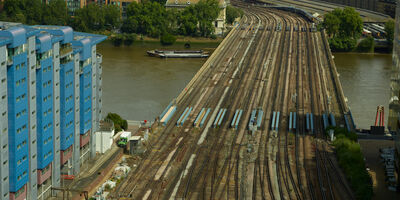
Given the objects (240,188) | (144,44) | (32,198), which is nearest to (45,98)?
(32,198)

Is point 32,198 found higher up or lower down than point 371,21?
lower down

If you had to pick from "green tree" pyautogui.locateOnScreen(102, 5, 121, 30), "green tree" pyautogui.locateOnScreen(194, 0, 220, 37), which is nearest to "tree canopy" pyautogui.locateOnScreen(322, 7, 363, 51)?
"green tree" pyautogui.locateOnScreen(194, 0, 220, 37)

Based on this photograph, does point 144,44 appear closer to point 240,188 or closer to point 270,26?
point 270,26

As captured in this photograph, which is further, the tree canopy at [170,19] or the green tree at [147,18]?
the tree canopy at [170,19]

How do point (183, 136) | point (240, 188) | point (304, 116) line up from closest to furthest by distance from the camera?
point (240, 188) → point (183, 136) → point (304, 116)

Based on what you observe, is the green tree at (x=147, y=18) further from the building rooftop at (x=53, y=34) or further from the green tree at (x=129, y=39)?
the building rooftop at (x=53, y=34)

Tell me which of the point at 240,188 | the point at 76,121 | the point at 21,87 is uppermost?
the point at 21,87

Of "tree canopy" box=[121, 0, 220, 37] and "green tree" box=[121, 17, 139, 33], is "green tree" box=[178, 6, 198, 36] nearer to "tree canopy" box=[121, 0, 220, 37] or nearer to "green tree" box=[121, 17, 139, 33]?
"tree canopy" box=[121, 0, 220, 37]

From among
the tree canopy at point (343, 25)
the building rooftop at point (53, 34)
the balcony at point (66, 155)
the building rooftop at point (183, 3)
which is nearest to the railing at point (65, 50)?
the building rooftop at point (53, 34)
